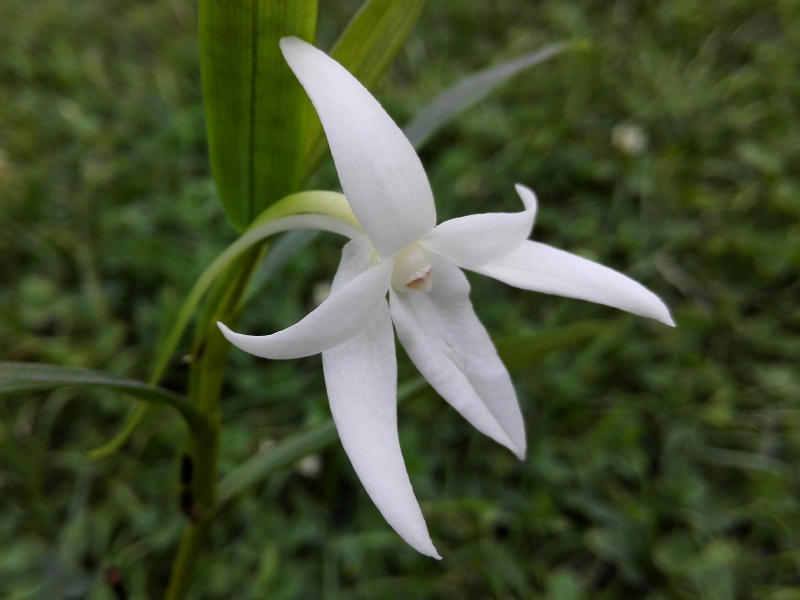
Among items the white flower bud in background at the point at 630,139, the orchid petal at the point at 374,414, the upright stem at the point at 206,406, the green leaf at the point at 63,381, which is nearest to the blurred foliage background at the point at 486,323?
the white flower bud in background at the point at 630,139

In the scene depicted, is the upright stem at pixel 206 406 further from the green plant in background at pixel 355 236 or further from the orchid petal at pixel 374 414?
the orchid petal at pixel 374 414

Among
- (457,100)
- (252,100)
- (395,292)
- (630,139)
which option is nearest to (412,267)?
(395,292)

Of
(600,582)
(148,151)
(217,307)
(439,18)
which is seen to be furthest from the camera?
(439,18)

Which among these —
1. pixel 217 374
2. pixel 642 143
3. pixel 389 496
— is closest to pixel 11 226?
pixel 217 374

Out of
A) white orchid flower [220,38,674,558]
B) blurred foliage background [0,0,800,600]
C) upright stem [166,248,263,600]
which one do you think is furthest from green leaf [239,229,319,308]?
blurred foliage background [0,0,800,600]

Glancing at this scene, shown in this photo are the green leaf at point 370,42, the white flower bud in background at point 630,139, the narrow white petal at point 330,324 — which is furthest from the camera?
the white flower bud in background at point 630,139

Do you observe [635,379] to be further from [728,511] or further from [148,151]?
[148,151]
